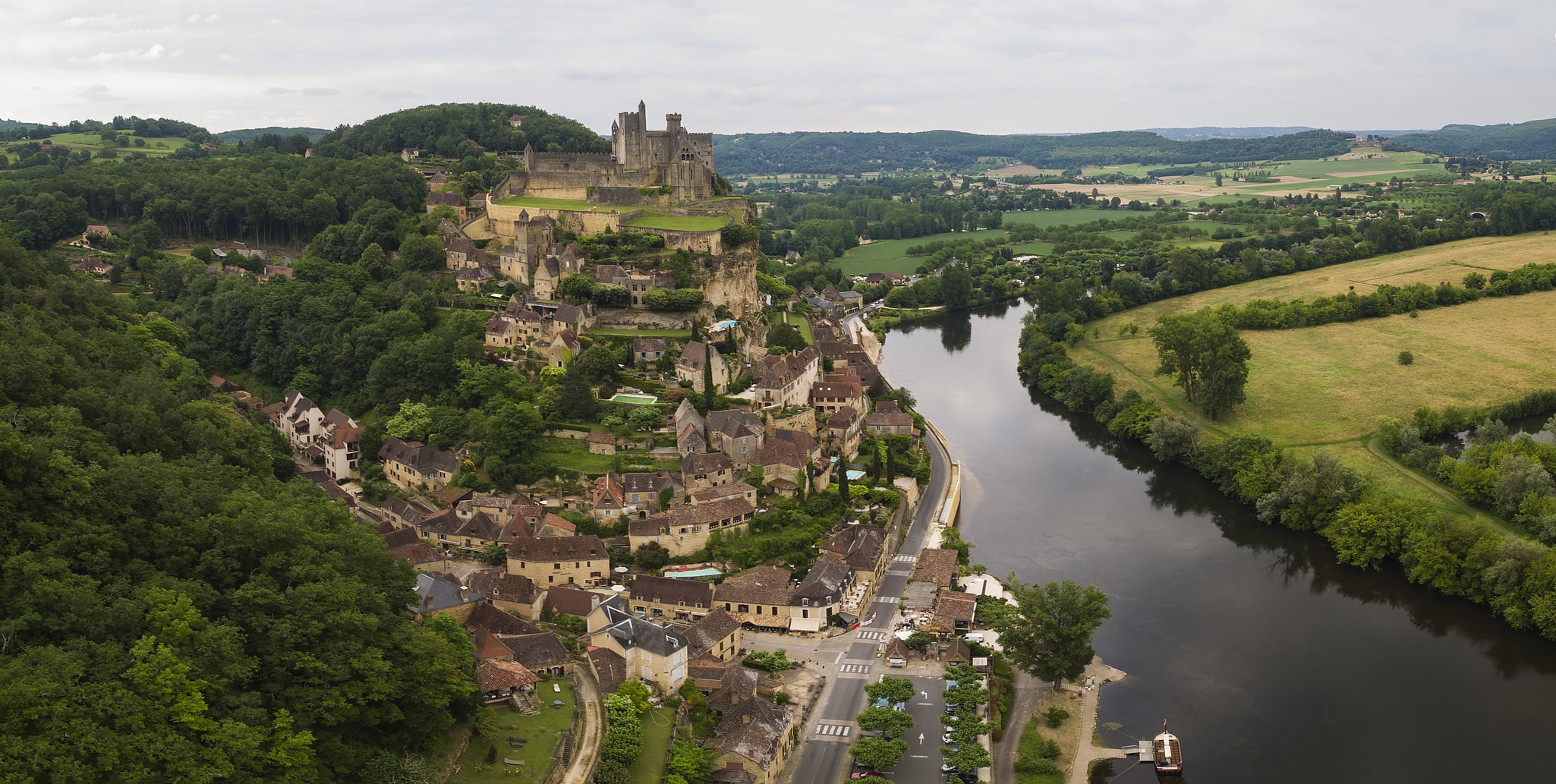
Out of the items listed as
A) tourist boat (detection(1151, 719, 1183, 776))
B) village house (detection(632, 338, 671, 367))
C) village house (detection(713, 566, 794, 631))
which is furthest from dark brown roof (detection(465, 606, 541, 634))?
village house (detection(632, 338, 671, 367))

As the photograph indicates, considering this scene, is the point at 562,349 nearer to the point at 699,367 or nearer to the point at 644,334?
the point at 644,334

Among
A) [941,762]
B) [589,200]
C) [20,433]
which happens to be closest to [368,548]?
[20,433]

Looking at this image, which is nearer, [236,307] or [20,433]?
[20,433]

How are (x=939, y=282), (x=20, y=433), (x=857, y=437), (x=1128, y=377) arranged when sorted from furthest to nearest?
(x=939, y=282)
(x=1128, y=377)
(x=857, y=437)
(x=20, y=433)

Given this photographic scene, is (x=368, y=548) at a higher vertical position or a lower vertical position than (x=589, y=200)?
lower

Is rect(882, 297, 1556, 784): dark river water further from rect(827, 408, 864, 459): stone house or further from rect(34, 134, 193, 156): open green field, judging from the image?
rect(34, 134, 193, 156): open green field

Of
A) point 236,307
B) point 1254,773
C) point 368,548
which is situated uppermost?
point 236,307

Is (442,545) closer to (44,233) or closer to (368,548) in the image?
(368,548)
